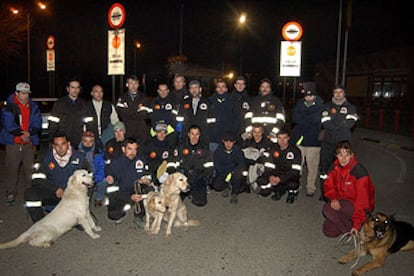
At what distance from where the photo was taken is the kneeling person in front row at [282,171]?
6688 mm

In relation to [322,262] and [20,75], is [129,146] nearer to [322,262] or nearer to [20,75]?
[322,262]

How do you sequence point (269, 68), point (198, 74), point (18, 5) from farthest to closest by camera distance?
point (269, 68) < point (198, 74) < point (18, 5)

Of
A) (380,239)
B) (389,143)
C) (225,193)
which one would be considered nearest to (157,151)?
(225,193)

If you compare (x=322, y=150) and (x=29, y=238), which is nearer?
(x=29, y=238)

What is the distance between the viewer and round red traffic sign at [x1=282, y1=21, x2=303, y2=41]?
33.2 ft

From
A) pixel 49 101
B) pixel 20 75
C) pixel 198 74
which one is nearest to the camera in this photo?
pixel 49 101

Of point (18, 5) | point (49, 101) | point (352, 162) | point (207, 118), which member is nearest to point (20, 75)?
point (18, 5)

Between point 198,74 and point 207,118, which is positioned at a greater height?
point 198,74

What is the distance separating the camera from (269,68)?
52.0 metres

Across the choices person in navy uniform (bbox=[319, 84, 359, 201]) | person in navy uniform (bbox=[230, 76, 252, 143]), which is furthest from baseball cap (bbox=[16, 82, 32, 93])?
person in navy uniform (bbox=[319, 84, 359, 201])

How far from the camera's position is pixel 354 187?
486 cm

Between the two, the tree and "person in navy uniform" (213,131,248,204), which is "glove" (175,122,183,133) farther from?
the tree

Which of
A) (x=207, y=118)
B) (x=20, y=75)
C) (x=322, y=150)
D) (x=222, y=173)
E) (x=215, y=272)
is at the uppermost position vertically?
(x=20, y=75)

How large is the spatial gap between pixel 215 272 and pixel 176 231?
1.31 meters
